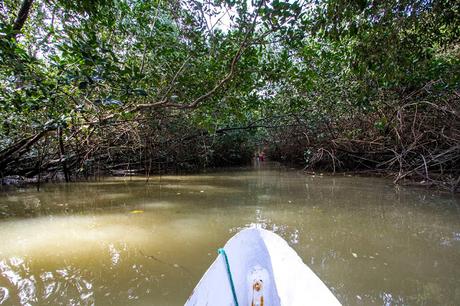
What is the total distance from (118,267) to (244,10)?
11.8 ft

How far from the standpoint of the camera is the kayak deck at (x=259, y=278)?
117 centimetres

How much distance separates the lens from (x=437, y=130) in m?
5.72

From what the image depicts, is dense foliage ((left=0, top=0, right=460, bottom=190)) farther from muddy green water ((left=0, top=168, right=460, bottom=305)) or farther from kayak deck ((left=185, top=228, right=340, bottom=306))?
kayak deck ((left=185, top=228, right=340, bottom=306))

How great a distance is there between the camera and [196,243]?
2.48m

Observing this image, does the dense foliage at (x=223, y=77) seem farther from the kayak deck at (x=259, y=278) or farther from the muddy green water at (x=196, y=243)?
the kayak deck at (x=259, y=278)

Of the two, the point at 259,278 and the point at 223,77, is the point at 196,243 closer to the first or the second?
the point at 259,278

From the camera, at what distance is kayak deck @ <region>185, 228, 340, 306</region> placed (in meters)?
1.17

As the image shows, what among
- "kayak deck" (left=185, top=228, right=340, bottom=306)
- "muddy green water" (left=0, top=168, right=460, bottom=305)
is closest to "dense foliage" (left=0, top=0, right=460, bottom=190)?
"muddy green water" (left=0, top=168, right=460, bottom=305)

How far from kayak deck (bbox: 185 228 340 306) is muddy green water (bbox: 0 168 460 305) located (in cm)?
42

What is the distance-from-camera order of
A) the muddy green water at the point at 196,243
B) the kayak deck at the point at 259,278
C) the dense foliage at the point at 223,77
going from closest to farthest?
the kayak deck at the point at 259,278, the muddy green water at the point at 196,243, the dense foliage at the point at 223,77

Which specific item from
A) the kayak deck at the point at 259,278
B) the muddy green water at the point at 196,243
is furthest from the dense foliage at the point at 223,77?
the kayak deck at the point at 259,278

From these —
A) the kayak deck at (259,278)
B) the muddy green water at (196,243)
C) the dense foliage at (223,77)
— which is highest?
the dense foliage at (223,77)

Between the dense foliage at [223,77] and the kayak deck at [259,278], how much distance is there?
188 cm

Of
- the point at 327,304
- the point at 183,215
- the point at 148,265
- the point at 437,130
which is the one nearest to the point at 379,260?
the point at 327,304
